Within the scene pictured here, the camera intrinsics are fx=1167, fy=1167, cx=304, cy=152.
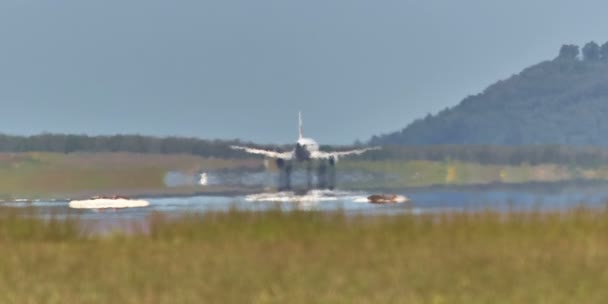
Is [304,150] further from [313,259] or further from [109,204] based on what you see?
[313,259]

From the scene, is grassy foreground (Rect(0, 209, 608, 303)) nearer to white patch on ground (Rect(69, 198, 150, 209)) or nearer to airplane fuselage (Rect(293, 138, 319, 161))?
white patch on ground (Rect(69, 198, 150, 209))

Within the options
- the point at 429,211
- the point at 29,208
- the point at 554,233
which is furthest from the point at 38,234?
the point at 554,233

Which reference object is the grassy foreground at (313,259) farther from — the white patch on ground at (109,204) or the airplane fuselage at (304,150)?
the airplane fuselage at (304,150)

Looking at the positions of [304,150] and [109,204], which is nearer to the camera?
[109,204]

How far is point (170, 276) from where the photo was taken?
18.1 meters

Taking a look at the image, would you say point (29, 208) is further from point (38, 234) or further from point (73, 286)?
point (73, 286)

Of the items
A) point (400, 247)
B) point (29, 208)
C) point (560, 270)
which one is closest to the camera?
point (560, 270)

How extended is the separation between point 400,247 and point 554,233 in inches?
144

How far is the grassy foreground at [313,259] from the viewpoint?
53.0 feet

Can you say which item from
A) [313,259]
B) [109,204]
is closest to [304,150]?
[109,204]

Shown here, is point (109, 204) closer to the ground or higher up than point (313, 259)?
higher up

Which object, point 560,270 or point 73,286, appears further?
point 560,270

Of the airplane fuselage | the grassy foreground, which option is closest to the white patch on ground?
the airplane fuselage

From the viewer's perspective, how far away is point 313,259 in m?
20.0
